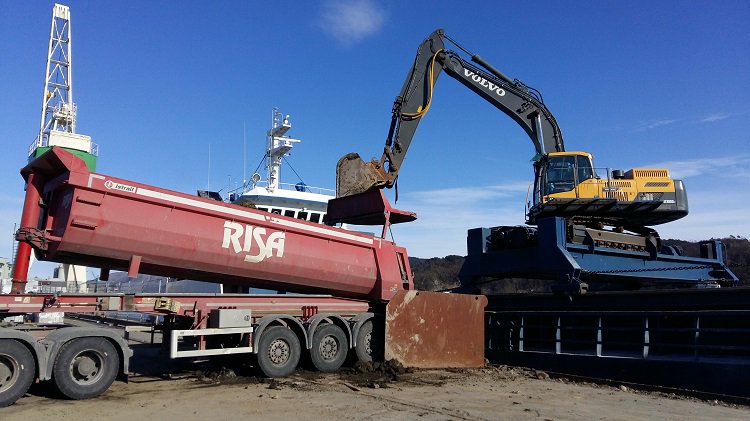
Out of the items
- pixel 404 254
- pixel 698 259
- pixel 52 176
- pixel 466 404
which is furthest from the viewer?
pixel 698 259

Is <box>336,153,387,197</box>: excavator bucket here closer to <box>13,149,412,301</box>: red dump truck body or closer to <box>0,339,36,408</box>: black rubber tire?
<box>13,149,412,301</box>: red dump truck body

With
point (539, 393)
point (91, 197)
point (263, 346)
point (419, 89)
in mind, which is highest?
point (419, 89)

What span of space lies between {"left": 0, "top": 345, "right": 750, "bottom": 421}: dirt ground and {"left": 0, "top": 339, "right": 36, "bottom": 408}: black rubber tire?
188mm

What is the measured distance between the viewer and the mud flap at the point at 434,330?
38.7ft

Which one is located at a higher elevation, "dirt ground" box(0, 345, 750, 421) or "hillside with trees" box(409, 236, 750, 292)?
"hillside with trees" box(409, 236, 750, 292)

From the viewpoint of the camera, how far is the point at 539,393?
31.9 feet

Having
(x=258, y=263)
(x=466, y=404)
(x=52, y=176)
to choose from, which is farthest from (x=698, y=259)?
(x=52, y=176)

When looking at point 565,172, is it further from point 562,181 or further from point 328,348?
point 328,348

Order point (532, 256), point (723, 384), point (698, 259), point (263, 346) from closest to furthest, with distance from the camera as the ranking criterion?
point (723, 384) < point (263, 346) < point (532, 256) < point (698, 259)

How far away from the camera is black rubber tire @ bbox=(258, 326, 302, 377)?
10.2 m

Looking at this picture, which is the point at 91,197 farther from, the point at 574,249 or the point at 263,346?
the point at 574,249

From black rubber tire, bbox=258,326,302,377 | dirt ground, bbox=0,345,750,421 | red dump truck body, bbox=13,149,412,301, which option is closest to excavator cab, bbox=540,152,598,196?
dirt ground, bbox=0,345,750,421

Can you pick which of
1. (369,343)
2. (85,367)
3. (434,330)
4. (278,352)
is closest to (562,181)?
(434,330)

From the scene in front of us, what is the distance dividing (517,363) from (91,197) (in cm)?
953
